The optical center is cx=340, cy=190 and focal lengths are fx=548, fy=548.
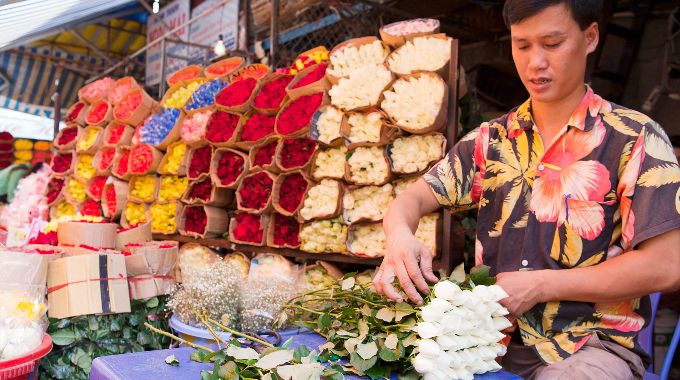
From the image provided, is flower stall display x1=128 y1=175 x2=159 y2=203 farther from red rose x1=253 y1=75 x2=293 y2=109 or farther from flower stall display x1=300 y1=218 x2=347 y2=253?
flower stall display x1=300 y1=218 x2=347 y2=253

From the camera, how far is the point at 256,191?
3.99m

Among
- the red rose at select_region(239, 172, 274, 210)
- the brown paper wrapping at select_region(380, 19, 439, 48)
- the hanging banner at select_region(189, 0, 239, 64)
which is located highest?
the hanging banner at select_region(189, 0, 239, 64)

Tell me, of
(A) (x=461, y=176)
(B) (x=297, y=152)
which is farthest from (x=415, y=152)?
(A) (x=461, y=176)

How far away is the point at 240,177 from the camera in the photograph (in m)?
4.09

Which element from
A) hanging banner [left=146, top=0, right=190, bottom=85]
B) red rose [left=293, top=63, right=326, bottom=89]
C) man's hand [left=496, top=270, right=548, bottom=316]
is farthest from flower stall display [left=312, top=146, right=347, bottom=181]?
hanging banner [left=146, top=0, right=190, bottom=85]

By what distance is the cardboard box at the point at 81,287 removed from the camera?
98.9 inches

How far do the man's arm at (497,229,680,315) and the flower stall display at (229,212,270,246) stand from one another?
2.57 meters

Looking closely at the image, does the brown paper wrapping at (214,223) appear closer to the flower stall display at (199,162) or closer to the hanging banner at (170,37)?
the flower stall display at (199,162)

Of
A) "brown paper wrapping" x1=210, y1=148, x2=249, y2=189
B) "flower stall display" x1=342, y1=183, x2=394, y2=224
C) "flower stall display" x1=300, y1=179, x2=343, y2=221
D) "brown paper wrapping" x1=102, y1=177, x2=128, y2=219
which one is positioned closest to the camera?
"flower stall display" x1=342, y1=183, x2=394, y2=224

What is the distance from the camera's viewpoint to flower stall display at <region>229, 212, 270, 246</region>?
12.9ft

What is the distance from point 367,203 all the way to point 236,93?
1.55 metres

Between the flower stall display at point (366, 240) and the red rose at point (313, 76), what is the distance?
42.4 inches

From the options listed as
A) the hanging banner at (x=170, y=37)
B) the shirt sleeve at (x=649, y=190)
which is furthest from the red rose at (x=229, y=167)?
the hanging banner at (x=170, y=37)

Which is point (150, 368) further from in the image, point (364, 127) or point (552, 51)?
point (364, 127)
